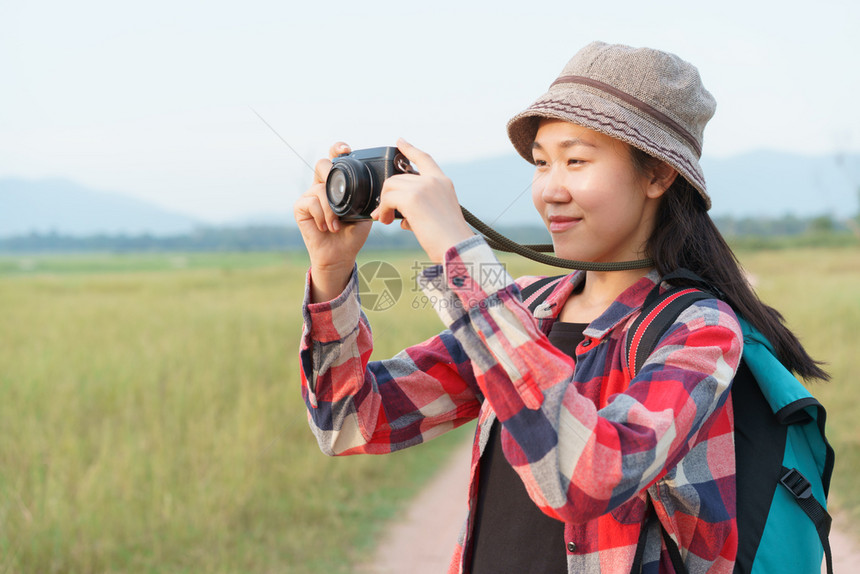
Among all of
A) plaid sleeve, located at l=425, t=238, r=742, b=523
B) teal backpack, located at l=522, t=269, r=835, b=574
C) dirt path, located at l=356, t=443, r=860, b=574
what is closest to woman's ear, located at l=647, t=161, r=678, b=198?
teal backpack, located at l=522, t=269, r=835, b=574

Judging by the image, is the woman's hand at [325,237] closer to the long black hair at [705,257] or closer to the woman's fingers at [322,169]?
the woman's fingers at [322,169]

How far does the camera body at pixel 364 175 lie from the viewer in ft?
4.04

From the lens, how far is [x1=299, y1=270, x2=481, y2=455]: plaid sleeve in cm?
142

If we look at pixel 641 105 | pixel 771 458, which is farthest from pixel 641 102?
pixel 771 458

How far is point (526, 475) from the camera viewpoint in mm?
992

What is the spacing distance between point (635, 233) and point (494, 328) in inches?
24.9

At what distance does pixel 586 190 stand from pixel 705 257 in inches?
11.9

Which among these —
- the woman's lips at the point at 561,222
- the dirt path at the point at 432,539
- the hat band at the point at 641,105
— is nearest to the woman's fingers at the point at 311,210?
the woman's lips at the point at 561,222

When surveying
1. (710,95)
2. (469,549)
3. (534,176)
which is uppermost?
(710,95)

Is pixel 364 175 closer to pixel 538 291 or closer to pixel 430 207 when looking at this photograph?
pixel 430 207

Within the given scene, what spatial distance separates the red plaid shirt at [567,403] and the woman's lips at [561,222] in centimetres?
19

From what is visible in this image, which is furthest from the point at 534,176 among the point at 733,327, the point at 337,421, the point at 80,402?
the point at 80,402

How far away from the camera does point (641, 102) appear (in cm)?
138

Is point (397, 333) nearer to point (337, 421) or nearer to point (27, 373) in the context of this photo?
point (27, 373)
